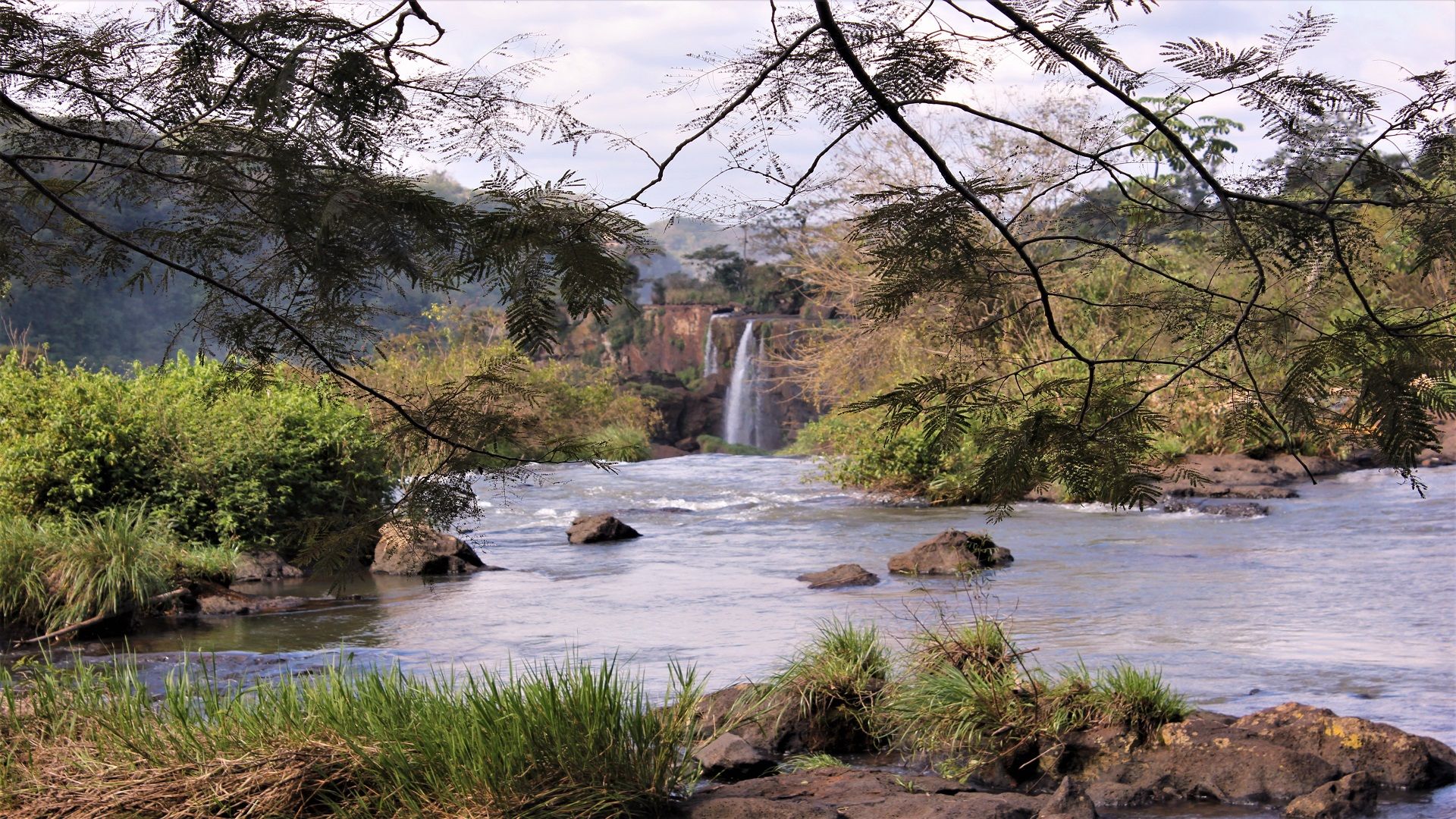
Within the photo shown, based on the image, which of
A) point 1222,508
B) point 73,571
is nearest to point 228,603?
point 73,571

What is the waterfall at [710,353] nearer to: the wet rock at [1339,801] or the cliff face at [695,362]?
the cliff face at [695,362]

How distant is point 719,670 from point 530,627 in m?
2.27

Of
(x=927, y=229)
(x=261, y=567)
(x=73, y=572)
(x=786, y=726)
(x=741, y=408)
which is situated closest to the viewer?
(x=927, y=229)

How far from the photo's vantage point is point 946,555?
11797mm

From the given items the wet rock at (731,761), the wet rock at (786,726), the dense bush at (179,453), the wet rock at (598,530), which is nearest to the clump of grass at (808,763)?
the wet rock at (731,761)

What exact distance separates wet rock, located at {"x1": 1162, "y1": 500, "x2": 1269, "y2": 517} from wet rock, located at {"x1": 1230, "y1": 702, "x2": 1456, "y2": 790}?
1043 cm

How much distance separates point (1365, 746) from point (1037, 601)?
4.79 m

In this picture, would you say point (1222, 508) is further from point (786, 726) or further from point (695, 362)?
point (695, 362)

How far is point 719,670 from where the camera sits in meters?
7.91

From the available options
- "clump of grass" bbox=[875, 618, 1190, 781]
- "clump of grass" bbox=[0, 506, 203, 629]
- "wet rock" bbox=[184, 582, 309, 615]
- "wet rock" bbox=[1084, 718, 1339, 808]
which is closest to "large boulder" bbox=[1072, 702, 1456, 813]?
"wet rock" bbox=[1084, 718, 1339, 808]

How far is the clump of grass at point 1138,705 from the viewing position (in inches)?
225

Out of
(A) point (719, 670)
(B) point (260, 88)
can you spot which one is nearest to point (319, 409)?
(A) point (719, 670)

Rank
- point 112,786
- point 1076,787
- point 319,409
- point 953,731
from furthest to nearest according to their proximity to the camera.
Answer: point 319,409, point 953,731, point 1076,787, point 112,786

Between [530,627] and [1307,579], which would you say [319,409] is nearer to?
[530,627]
